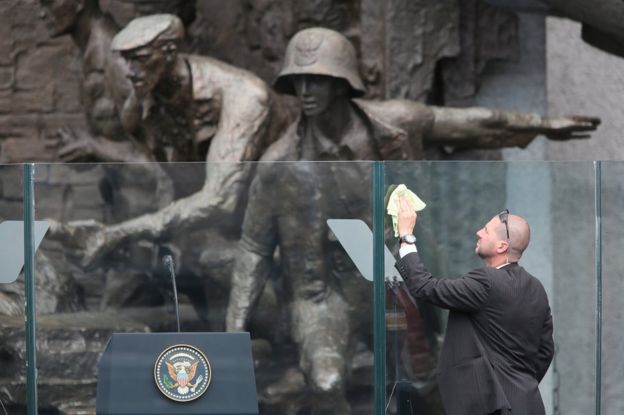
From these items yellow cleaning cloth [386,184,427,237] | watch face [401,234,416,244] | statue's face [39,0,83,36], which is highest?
statue's face [39,0,83,36]

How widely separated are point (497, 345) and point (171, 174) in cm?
167

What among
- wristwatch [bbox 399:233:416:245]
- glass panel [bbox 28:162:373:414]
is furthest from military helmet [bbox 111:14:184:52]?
wristwatch [bbox 399:233:416:245]

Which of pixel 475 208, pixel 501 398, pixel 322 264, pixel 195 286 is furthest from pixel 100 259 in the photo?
pixel 501 398

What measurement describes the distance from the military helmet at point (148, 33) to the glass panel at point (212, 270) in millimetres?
1995

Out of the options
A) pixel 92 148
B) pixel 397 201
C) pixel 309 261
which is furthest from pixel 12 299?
pixel 92 148

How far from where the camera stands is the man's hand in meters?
6.67

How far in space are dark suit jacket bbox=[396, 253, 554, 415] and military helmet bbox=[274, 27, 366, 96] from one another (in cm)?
292

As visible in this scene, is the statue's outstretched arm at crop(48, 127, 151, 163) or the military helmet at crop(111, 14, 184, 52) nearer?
the military helmet at crop(111, 14, 184, 52)

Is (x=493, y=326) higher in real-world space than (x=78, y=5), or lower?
lower

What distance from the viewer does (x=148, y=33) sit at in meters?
9.44

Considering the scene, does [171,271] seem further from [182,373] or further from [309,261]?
[182,373]

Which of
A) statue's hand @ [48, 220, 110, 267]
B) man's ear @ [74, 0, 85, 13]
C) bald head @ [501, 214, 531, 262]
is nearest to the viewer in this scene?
bald head @ [501, 214, 531, 262]

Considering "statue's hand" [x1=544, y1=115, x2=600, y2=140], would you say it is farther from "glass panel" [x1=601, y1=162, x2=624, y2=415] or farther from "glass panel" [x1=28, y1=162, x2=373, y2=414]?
"glass panel" [x1=28, y1=162, x2=373, y2=414]

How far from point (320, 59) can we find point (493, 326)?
316 cm
